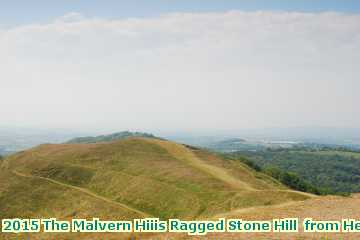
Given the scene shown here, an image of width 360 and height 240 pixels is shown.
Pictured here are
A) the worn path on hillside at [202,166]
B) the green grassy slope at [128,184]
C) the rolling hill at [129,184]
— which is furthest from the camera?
the worn path on hillside at [202,166]

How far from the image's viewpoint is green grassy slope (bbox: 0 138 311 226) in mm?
62656

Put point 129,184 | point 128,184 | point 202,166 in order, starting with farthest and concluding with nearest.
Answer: point 202,166, point 128,184, point 129,184

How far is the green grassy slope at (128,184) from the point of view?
62656 mm

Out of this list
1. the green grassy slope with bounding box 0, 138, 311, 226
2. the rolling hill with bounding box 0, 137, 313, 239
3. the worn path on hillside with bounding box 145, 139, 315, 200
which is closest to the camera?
the rolling hill with bounding box 0, 137, 313, 239

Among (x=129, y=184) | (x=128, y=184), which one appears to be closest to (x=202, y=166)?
(x=129, y=184)

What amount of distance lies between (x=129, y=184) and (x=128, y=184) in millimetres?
262

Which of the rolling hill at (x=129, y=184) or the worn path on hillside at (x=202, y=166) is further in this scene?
the worn path on hillside at (x=202, y=166)

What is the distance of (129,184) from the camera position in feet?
257

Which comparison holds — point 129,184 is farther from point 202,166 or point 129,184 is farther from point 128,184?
point 202,166

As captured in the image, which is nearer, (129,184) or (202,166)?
(129,184)

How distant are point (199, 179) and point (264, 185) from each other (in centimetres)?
1547

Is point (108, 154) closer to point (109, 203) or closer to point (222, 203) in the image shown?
point (109, 203)

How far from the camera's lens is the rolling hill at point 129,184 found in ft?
204

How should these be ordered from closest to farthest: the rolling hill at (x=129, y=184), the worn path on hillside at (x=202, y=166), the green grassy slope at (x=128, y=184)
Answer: the rolling hill at (x=129, y=184) → the green grassy slope at (x=128, y=184) → the worn path on hillside at (x=202, y=166)
